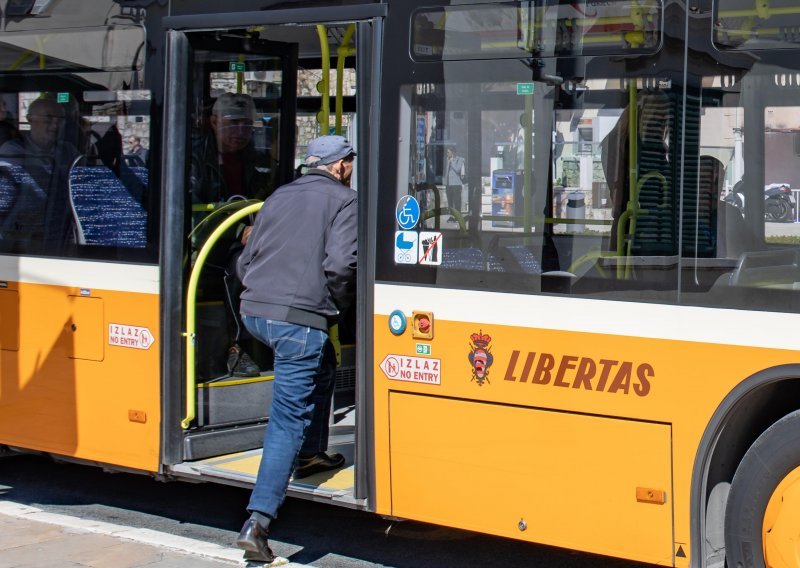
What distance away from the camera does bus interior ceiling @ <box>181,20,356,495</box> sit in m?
6.44

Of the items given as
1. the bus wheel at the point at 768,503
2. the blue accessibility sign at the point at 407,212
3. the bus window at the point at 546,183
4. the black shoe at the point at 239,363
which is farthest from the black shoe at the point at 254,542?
the bus wheel at the point at 768,503

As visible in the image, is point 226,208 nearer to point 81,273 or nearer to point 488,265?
point 81,273

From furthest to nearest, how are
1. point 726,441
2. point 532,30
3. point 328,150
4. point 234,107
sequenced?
point 234,107 < point 328,150 < point 532,30 < point 726,441

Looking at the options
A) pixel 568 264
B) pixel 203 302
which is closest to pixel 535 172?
pixel 568 264

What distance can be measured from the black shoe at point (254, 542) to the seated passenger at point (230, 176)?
1338 millimetres

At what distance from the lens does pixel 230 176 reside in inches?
273

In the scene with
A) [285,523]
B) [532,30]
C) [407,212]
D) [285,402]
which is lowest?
[285,523]

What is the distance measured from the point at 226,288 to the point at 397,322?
1.68m

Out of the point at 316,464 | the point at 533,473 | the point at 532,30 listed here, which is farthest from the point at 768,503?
the point at 316,464

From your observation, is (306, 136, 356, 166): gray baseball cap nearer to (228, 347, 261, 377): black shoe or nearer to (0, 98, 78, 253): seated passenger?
(228, 347, 261, 377): black shoe

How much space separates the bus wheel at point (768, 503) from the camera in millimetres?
4598

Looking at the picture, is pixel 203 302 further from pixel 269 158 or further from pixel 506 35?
pixel 506 35

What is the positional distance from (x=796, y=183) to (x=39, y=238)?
4.29 m

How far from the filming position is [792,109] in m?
4.57
